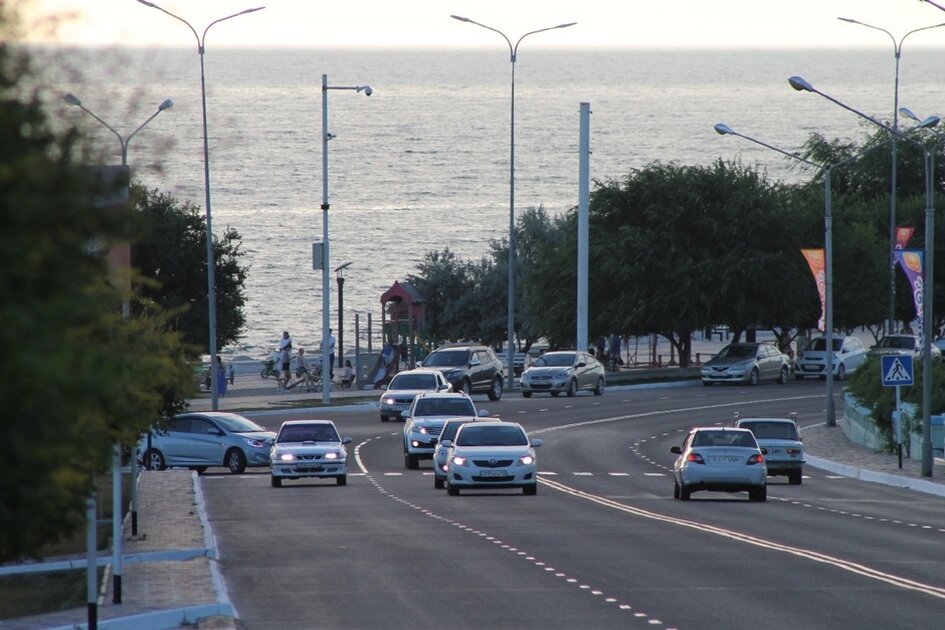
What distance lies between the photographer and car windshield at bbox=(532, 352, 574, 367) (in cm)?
6188

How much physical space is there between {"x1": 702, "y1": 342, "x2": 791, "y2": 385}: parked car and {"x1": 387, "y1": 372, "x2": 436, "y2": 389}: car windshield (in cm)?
1905

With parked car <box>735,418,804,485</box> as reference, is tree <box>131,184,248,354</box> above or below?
above

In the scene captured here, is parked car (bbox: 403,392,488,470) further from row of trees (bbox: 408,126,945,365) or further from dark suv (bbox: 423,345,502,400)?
row of trees (bbox: 408,126,945,365)

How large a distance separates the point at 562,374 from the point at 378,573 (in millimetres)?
41280

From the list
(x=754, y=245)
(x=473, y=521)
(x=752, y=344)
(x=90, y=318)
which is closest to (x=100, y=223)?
(x=90, y=318)

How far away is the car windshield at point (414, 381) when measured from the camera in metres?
51.1

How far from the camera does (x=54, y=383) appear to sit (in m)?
5.53

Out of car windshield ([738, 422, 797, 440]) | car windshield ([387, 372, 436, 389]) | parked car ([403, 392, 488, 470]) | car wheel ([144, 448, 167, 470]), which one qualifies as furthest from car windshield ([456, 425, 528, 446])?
car windshield ([387, 372, 436, 389])

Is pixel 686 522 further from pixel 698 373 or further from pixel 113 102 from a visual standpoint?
pixel 698 373

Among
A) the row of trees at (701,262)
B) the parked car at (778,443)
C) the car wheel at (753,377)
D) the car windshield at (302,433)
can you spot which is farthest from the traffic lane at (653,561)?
the row of trees at (701,262)

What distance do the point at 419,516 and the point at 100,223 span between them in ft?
73.3

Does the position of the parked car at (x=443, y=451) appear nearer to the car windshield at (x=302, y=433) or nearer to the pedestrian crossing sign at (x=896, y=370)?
the car windshield at (x=302, y=433)

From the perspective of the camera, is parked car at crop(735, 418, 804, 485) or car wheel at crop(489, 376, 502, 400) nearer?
parked car at crop(735, 418, 804, 485)

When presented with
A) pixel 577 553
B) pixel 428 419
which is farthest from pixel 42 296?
pixel 428 419
